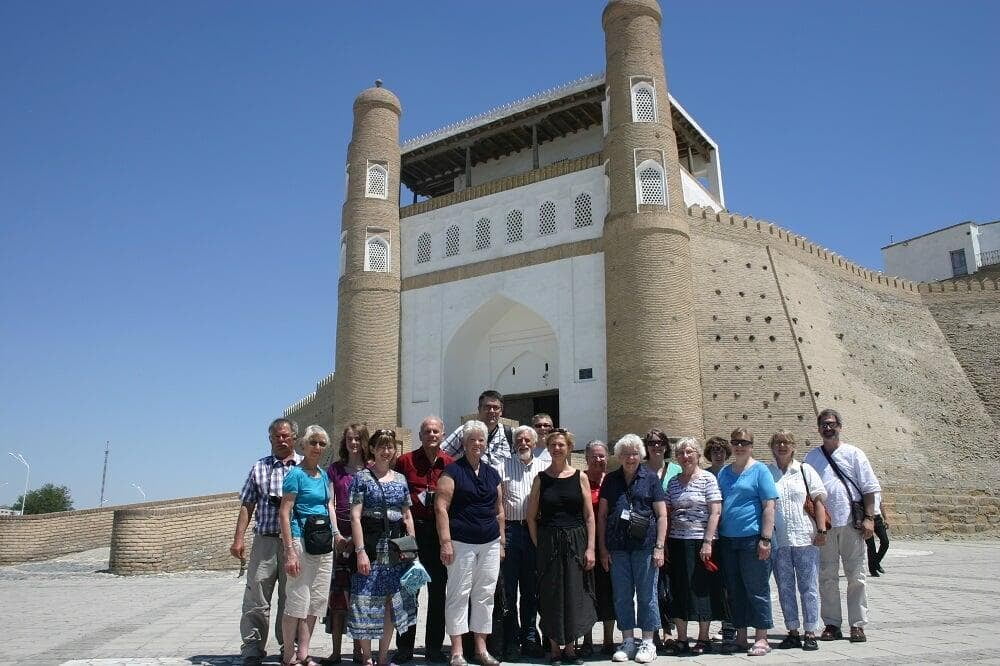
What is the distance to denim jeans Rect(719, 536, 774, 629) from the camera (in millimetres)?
4605

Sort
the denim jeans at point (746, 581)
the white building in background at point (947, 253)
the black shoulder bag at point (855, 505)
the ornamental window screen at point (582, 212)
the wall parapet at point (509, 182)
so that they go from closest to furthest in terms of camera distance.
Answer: the denim jeans at point (746, 581), the black shoulder bag at point (855, 505), the ornamental window screen at point (582, 212), the wall parapet at point (509, 182), the white building in background at point (947, 253)

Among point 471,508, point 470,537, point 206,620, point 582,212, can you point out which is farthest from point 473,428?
point 582,212

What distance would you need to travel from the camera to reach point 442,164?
23953 mm

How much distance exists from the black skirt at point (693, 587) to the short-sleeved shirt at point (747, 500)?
0.25 metres

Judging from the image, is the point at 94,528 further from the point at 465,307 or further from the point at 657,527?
the point at 657,527

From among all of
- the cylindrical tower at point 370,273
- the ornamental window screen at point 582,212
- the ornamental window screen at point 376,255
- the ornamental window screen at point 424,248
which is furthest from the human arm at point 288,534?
the ornamental window screen at point 424,248

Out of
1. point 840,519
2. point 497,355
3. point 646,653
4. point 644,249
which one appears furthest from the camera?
point 497,355

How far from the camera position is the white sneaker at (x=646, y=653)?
427cm

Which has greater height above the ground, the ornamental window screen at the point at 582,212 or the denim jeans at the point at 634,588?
the ornamental window screen at the point at 582,212

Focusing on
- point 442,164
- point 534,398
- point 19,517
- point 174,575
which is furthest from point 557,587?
point 442,164

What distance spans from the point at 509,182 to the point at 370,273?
461cm

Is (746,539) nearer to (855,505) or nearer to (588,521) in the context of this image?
(855,505)

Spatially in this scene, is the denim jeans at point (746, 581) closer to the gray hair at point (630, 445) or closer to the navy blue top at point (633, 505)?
the navy blue top at point (633, 505)

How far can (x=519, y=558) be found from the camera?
4.71 meters
